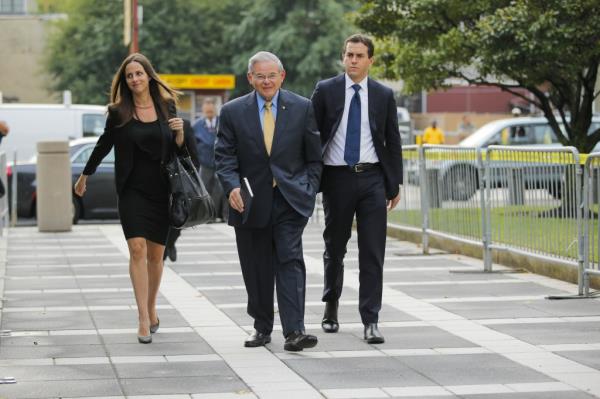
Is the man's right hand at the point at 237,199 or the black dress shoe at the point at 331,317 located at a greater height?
the man's right hand at the point at 237,199

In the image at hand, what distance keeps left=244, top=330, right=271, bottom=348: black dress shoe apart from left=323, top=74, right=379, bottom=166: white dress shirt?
1149mm

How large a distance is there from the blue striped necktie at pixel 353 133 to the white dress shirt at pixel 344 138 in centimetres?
2

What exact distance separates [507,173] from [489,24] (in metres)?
6.19

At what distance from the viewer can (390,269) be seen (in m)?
13.7

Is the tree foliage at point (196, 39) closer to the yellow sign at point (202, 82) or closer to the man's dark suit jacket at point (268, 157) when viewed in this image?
the yellow sign at point (202, 82)

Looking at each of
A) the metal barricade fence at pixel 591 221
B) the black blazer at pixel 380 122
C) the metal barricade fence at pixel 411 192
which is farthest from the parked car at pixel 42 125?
the black blazer at pixel 380 122

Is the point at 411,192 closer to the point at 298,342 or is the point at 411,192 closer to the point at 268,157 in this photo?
Answer: the point at 268,157

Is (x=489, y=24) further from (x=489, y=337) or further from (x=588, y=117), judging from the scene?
(x=489, y=337)

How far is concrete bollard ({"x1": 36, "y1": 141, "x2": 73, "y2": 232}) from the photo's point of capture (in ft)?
66.3

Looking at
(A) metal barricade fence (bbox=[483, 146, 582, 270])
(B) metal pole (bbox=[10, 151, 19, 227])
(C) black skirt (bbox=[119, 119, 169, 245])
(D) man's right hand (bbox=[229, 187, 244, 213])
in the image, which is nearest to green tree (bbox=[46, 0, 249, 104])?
(B) metal pole (bbox=[10, 151, 19, 227])

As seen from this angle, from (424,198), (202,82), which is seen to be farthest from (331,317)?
(202,82)

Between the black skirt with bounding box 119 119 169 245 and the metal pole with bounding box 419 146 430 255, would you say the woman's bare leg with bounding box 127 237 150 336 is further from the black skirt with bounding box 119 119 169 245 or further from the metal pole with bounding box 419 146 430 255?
the metal pole with bounding box 419 146 430 255

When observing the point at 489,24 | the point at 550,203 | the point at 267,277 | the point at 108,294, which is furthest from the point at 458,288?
the point at 489,24

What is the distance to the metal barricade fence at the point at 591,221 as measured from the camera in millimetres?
10758
